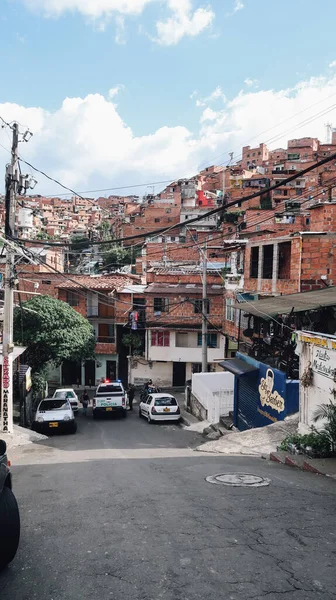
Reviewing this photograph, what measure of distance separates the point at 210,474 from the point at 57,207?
155 metres

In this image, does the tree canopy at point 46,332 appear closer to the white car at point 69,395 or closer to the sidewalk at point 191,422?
the white car at point 69,395

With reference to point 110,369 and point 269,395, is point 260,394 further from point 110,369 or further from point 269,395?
point 110,369

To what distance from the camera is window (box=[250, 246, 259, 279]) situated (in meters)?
27.3

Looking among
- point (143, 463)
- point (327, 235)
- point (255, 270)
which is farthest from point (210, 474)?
point (255, 270)

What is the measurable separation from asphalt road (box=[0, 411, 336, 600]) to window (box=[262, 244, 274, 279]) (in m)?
16.7

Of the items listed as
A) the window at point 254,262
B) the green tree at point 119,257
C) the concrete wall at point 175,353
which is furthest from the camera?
the green tree at point 119,257

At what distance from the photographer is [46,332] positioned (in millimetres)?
31641

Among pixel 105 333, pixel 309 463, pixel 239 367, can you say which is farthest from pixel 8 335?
pixel 105 333

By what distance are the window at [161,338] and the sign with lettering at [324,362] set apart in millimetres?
27744

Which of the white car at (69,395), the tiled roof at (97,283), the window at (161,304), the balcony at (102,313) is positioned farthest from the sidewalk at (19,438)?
the tiled roof at (97,283)

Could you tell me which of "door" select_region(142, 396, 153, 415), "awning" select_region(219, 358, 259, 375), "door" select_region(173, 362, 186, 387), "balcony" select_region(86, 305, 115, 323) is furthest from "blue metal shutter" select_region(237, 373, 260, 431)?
"balcony" select_region(86, 305, 115, 323)

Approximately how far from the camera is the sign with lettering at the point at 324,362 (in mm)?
12413

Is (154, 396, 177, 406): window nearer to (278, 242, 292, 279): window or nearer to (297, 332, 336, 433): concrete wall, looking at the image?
(278, 242, 292, 279): window

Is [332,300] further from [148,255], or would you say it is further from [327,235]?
[148,255]
